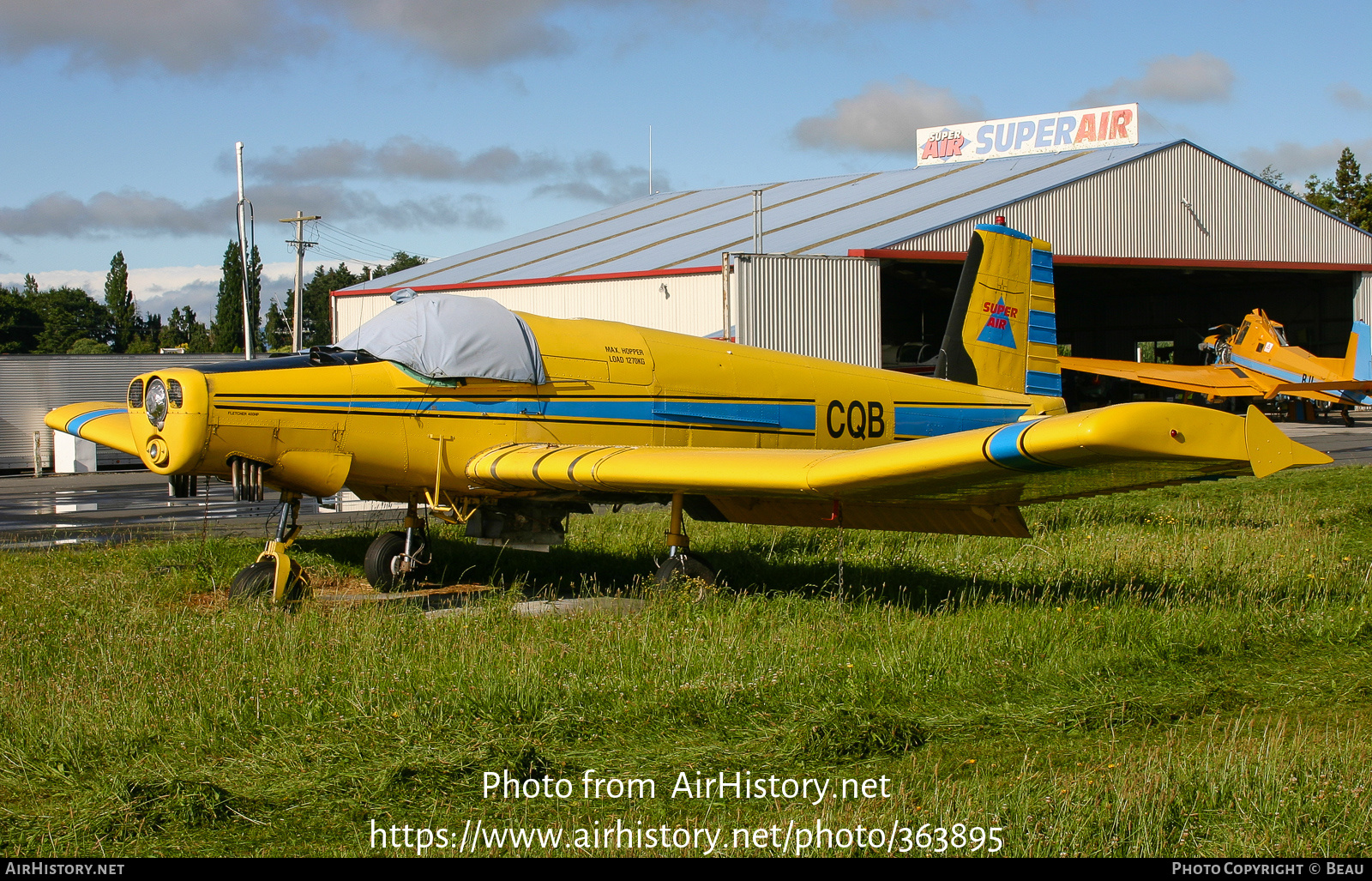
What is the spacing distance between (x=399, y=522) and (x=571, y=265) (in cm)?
1580

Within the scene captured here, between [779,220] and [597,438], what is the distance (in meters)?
22.5

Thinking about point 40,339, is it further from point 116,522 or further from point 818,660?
point 818,660

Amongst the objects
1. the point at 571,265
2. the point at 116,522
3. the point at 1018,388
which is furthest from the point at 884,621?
the point at 571,265

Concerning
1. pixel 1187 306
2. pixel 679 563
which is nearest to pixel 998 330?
pixel 679 563

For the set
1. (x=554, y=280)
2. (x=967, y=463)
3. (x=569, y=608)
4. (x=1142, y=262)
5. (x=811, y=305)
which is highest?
(x=1142, y=262)

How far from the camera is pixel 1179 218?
3147 cm

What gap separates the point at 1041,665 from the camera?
6430 millimetres

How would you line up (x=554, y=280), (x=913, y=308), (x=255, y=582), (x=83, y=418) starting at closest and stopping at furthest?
(x=255, y=582) → (x=83, y=418) → (x=554, y=280) → (x=913, y=308)

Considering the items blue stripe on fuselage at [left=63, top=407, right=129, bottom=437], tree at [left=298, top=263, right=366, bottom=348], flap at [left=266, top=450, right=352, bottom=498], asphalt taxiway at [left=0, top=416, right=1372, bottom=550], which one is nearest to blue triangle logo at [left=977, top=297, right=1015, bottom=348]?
flap at [left=266, top=450, right=352, bottom=498]

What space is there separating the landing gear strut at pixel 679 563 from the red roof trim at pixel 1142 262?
57.5 feet

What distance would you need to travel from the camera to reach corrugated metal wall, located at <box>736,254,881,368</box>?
22.9 metres

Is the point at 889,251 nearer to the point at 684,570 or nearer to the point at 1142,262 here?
the point at 1142,262

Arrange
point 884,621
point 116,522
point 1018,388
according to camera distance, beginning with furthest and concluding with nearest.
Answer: point 116,522, point 1018,388, point 884,621

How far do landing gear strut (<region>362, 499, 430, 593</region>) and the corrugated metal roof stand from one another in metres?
16.3
